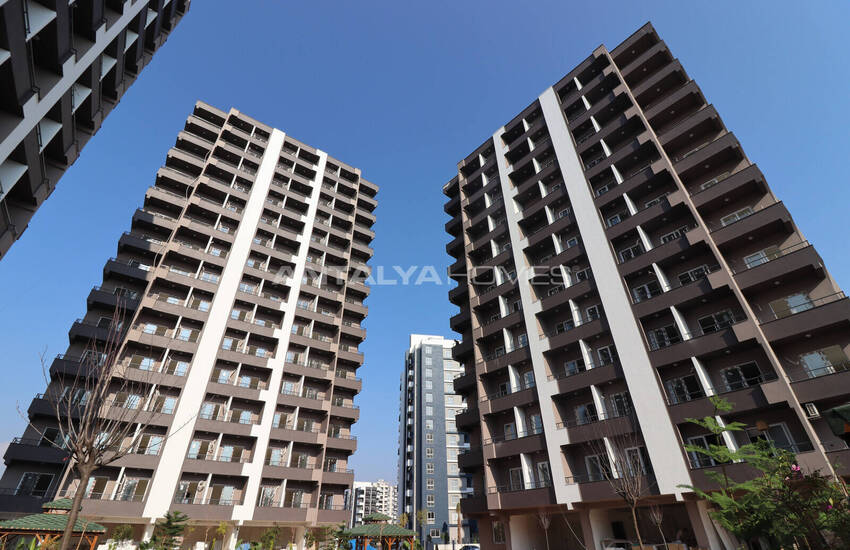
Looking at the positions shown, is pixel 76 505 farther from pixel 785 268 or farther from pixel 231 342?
pixel 231 342

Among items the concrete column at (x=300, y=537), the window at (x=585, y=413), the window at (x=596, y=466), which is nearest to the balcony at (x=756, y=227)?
the window at (x=585, y=413)

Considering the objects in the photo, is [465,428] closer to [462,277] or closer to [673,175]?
[462,277]

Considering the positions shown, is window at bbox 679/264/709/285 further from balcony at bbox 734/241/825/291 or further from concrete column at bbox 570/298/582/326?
concrete column at bbox 570/298/582/326

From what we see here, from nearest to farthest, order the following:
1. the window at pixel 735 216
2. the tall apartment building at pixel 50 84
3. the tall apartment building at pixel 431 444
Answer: the tall apartment building at pixel 50 84, the window at pixel 735 216, the tall apartment building at pixel 431 444

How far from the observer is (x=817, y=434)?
782 inches

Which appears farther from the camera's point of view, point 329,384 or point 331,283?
point 331,283

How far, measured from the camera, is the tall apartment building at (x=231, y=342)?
31.3 meters

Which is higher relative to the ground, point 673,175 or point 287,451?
point 673,175

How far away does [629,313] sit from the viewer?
27797 mm

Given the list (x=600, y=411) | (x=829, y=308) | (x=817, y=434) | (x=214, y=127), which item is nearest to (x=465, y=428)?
(x=600, y=411)

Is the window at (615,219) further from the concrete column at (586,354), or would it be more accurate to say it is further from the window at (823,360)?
the window at (823,360)

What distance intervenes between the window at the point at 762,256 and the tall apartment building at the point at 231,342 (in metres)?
36.1

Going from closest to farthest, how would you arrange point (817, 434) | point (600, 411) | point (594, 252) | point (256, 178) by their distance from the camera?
point (817, 434) < point (600, 411) < point (594, 252) < point (256, 178)

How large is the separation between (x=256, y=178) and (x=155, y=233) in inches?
494
